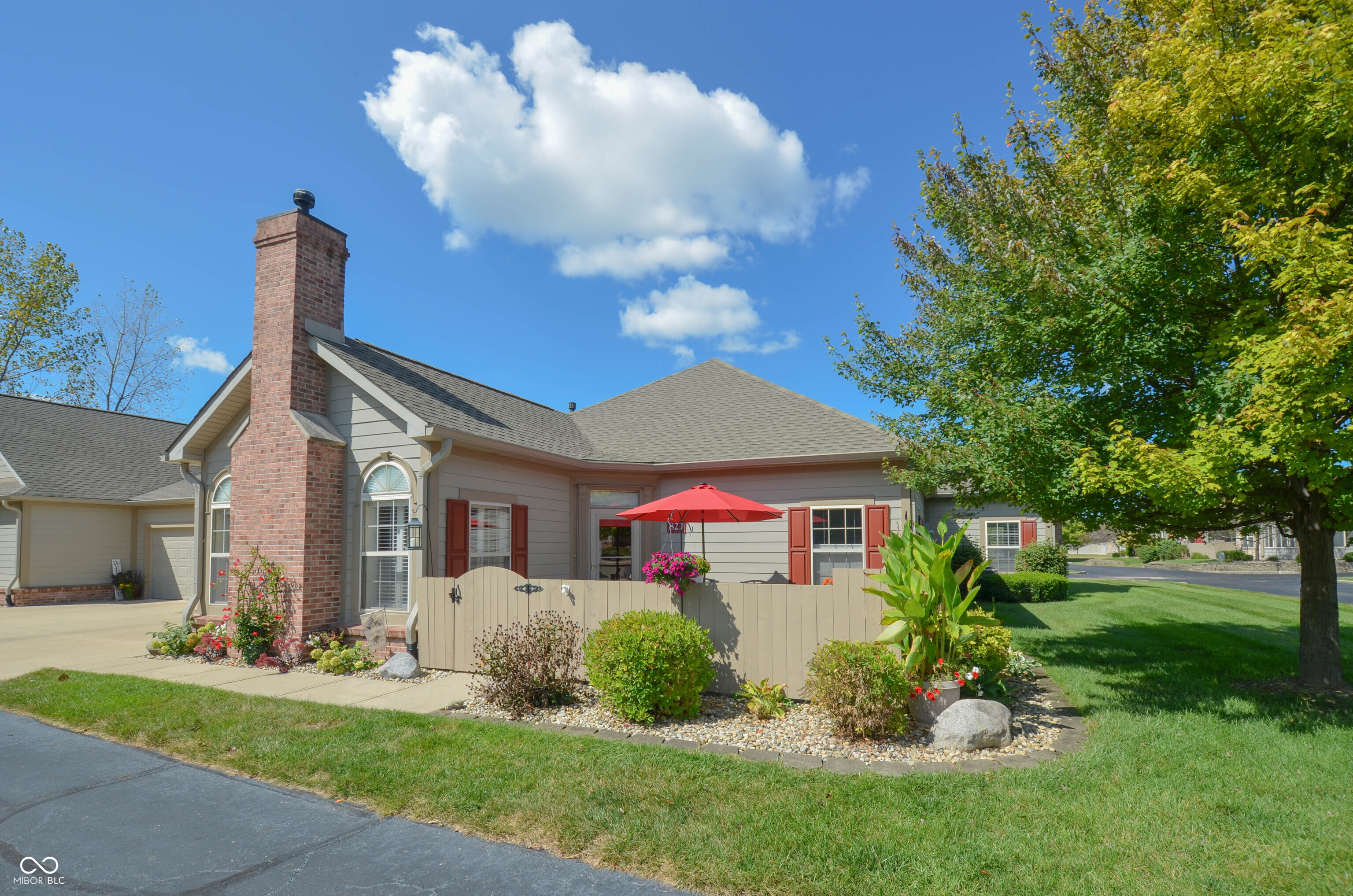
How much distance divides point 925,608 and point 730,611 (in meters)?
2.05

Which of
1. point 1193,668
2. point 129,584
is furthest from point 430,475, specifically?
point 129,584

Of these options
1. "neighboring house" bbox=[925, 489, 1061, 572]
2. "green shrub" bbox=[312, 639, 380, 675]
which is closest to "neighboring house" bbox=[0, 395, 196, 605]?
"green shrub" bbox=[312, 639, 380, 675]

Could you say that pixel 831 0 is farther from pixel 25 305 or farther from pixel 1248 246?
pixel 25 305

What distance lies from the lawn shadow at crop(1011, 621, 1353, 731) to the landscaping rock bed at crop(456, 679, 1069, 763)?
87 cm

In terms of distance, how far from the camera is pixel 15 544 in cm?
1756

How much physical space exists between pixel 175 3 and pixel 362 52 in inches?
107

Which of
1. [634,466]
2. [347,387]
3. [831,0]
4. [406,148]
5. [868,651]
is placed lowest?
[868,651]

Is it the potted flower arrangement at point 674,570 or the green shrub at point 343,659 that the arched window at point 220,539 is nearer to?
the green shrub at point 343,659

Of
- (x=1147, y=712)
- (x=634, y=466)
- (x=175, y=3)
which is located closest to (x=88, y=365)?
(x=175, y=3)

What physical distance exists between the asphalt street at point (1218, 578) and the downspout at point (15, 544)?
3383 cm

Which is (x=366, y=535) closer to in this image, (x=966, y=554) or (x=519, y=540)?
(x=519, y=540)

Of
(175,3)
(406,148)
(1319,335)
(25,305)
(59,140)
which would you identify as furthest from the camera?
(25,305)

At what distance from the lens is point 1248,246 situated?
5637mm

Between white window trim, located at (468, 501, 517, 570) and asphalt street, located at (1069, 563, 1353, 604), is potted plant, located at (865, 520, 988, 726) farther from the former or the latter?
asphalt street, located at (1069, 563, 1353, 604)
